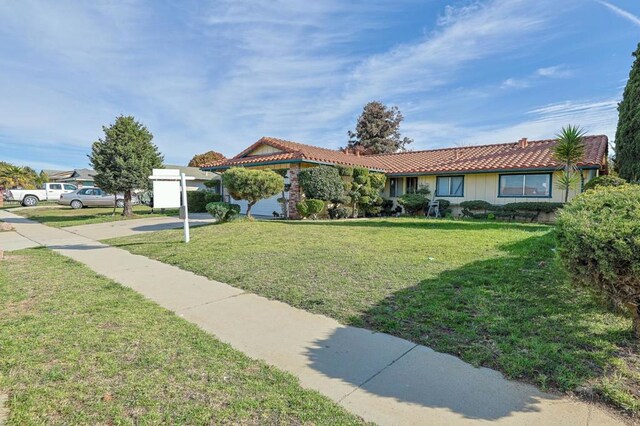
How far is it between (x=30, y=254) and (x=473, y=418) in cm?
995

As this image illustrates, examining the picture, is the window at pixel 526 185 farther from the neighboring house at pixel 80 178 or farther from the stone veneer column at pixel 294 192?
the neighboring house at pixel 80 178

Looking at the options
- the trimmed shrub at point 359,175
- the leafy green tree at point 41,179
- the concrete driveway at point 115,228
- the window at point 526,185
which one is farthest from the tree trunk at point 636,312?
the leafy green tree at point 41,179

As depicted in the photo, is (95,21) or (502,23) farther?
(502,23)

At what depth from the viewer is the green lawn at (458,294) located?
2828 millimetres

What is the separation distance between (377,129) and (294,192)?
84.1 ft

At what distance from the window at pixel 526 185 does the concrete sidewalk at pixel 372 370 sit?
50.5 ft

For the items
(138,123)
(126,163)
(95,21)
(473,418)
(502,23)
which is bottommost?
(473,418)

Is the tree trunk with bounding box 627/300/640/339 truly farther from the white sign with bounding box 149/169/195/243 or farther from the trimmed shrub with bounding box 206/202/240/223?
the trimmed shrub with bounding box 206/202/240/223

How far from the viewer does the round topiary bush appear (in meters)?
2.40

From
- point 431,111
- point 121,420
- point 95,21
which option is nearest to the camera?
point 121,420

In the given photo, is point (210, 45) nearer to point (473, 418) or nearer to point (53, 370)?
point (53, 370)

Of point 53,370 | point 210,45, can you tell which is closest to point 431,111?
point 210,45

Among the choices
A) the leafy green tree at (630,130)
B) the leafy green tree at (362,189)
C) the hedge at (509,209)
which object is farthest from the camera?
the leafy green tree at (362,189)

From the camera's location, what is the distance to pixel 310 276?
18.4 ft
